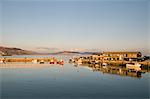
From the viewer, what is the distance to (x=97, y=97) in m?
6.72

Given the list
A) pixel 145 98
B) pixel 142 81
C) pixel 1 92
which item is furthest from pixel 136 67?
pixel 1 92

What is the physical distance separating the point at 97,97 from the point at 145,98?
138 centimetres

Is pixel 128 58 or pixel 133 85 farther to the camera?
pixel 128 58

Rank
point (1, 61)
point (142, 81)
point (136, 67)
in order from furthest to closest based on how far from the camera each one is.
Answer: point (1, 61) → point (136, 67) → point (142, 81)

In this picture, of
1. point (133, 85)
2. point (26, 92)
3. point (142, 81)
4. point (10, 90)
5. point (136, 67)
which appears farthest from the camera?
point (136, 67)

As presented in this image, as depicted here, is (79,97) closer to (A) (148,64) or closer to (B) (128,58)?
(A) (148,64)

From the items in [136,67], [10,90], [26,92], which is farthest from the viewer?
[136,67]

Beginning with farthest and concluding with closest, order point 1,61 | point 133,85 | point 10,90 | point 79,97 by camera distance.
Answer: point 1,61 < point 133,85 < point 10,90 < point 79,97

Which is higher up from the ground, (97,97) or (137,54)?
(137,54)

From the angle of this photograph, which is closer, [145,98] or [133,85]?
[145,98]

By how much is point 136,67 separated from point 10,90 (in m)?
9.13

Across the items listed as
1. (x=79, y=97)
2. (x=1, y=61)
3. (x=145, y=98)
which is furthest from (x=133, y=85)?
(x=1, y=61)

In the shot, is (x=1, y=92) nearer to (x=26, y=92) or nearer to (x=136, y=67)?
(x=26, y=92)

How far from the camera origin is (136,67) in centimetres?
1488
